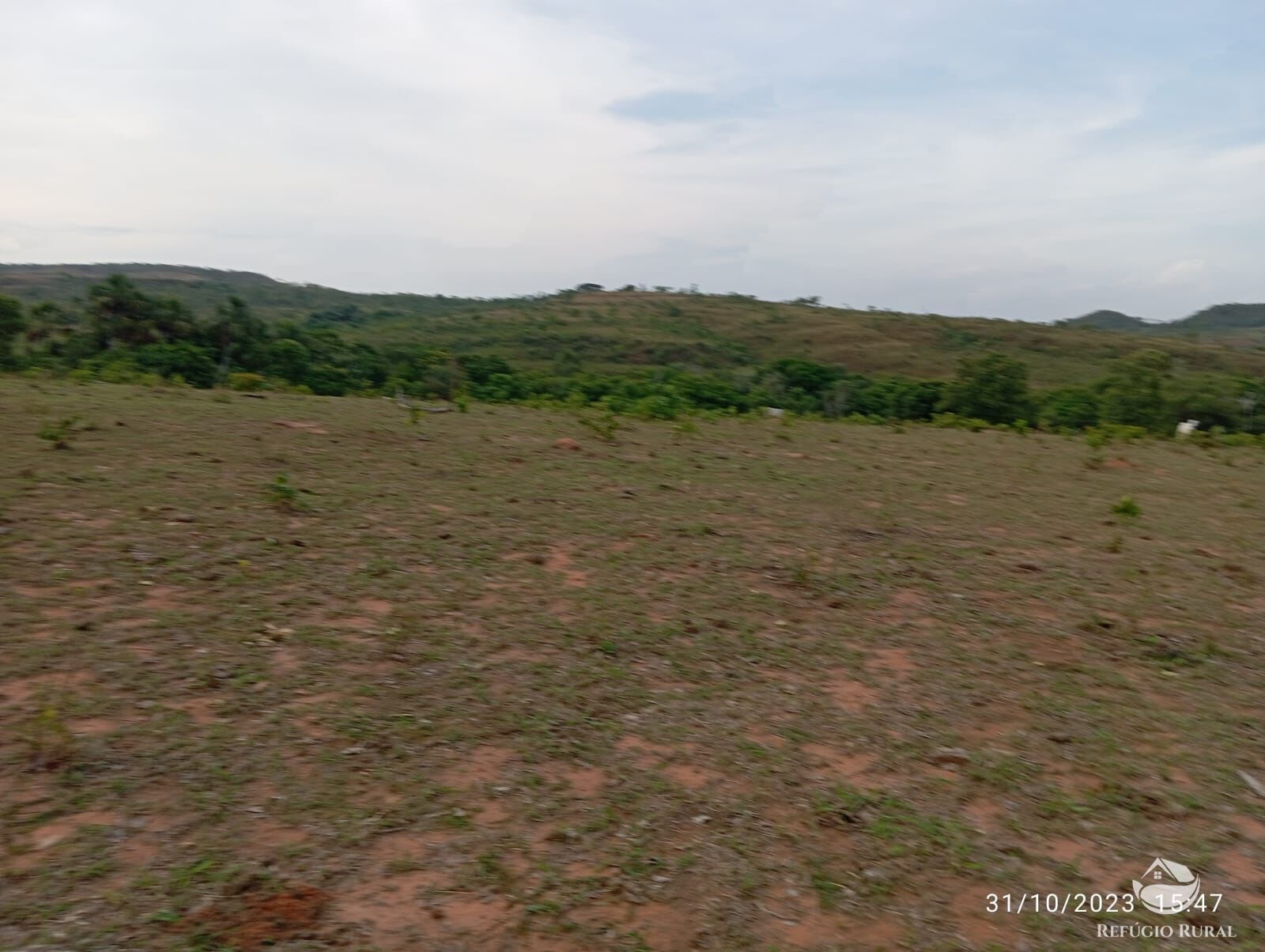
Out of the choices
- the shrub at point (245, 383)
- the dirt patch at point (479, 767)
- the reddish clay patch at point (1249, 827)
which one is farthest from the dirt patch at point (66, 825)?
the shrub at point (245, 383)

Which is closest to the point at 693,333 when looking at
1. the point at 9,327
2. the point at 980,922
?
the point at 9,327

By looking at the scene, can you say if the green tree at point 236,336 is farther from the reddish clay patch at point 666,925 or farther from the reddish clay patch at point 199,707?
the reddish clay patch at point 666,925

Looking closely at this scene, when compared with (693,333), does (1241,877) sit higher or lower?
lower

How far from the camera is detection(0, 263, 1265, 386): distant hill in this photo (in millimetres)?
45406

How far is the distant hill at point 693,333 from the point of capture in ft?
149

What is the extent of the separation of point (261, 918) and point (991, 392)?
1981 cm

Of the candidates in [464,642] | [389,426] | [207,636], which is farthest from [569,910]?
Answer: [389,426]

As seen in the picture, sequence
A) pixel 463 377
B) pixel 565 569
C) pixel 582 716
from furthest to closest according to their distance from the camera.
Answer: pixel 463 377 → pixel 565 569 → pixel 582 716

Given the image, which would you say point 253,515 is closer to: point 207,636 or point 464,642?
point 207,636

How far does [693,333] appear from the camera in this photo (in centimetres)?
5350

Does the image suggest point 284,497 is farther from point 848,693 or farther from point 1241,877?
point 1241,877

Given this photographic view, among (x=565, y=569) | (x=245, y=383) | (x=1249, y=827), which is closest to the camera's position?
(x=1249, y=827)

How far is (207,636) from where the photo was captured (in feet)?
11.0

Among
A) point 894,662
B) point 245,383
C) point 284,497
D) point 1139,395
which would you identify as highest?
point 1139,395
